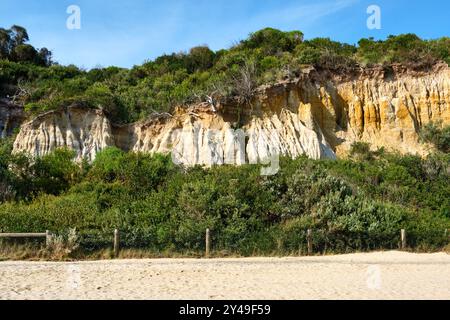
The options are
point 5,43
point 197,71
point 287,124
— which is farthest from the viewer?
point 5,43

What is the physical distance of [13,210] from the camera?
719 inches

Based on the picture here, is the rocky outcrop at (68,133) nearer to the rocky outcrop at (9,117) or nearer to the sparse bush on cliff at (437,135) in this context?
the rocky outcrop at (9,117)

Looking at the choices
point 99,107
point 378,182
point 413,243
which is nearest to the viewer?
point 413,243

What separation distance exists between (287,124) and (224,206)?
1601 centimetres

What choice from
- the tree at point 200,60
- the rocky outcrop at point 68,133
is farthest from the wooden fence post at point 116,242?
the tree at point 200,60

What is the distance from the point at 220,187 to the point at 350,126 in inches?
743

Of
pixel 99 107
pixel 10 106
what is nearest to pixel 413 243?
pixel 99 107

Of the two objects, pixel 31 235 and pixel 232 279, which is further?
pixel 31 235

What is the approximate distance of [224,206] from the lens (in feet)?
60.7

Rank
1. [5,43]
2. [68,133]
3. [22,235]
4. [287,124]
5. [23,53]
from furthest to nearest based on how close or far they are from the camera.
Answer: [5,43], [23,53], [287,124], [68,133], [22,235]

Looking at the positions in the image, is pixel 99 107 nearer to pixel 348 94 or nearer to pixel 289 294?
pixel 348 94

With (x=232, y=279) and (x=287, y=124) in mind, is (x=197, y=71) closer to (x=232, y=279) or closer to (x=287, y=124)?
(x=287, y=124)

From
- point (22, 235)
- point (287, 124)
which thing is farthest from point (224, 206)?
point (287, 124)

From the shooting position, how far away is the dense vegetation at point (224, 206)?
16.9 metres
